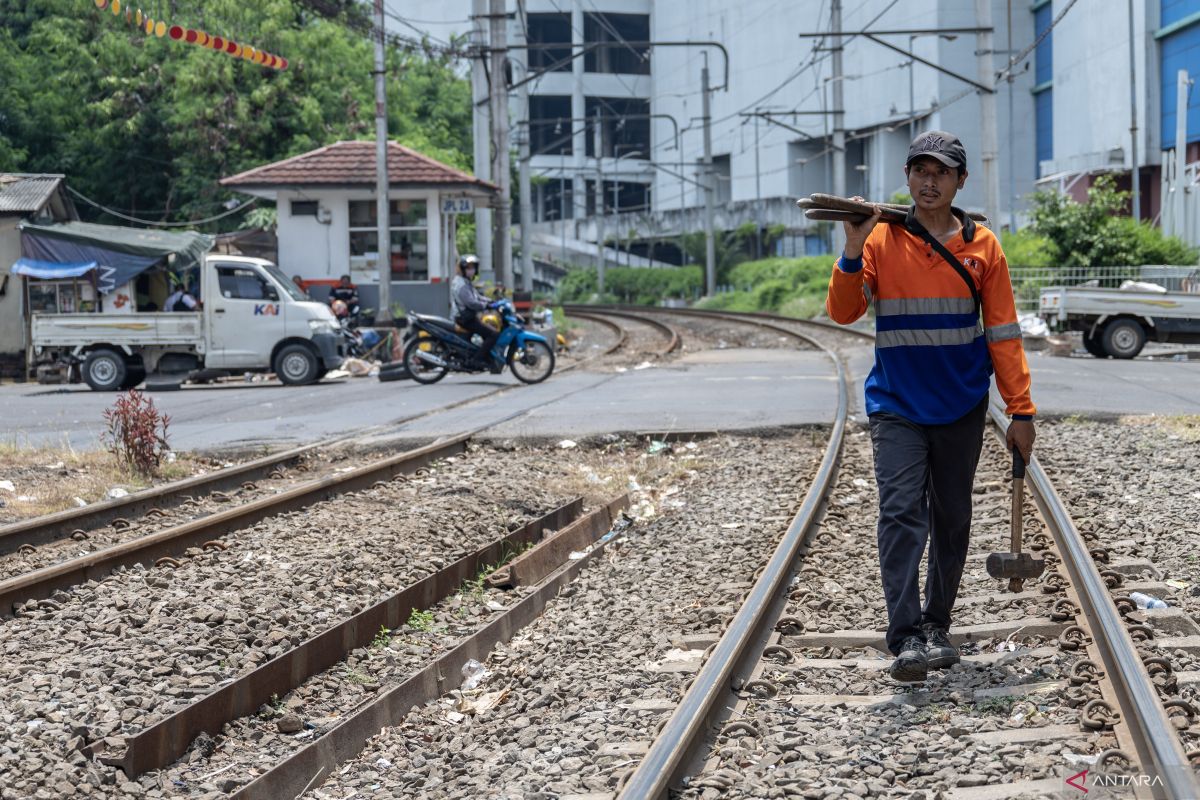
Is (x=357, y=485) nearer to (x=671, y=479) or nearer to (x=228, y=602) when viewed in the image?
(x=671, y=479)

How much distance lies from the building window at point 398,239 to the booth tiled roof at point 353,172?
2.47ft

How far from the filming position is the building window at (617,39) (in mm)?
82188

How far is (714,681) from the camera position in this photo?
511cm

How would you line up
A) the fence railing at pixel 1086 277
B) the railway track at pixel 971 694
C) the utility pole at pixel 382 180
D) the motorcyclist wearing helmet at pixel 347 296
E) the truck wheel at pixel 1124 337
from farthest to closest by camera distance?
the fence railing at pixel 1086 277 < the motorcyclist wearing helmet at pixel 347 296 < the utility pole at pixel 382 180 < the truck wheel at pixel 1124 337 < the railway track at pixel 971 694

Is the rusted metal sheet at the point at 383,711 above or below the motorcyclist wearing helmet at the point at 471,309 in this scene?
below

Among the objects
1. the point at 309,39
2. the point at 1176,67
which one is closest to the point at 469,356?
the point at 309,39

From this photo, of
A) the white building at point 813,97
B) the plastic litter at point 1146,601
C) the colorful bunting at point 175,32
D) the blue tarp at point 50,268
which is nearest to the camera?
the plastic litter at point 1146,601

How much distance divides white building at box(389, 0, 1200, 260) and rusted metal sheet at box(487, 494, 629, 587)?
20.5 meters

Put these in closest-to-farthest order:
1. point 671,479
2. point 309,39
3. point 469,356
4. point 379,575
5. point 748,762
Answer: point 748,762 < point 379,575 < point 671,479 < point 469,356 < point 309,39

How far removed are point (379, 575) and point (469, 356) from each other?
13184 mm

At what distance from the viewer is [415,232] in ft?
99.4

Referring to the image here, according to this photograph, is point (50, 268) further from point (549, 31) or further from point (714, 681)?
point (549, 31)

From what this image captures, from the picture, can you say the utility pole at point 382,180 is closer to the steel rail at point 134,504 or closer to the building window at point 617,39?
the steel rail at point 134,504

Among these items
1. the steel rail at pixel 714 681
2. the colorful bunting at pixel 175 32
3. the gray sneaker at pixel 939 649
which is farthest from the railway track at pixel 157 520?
Answer: the colorful bunting at pixel 175 32
